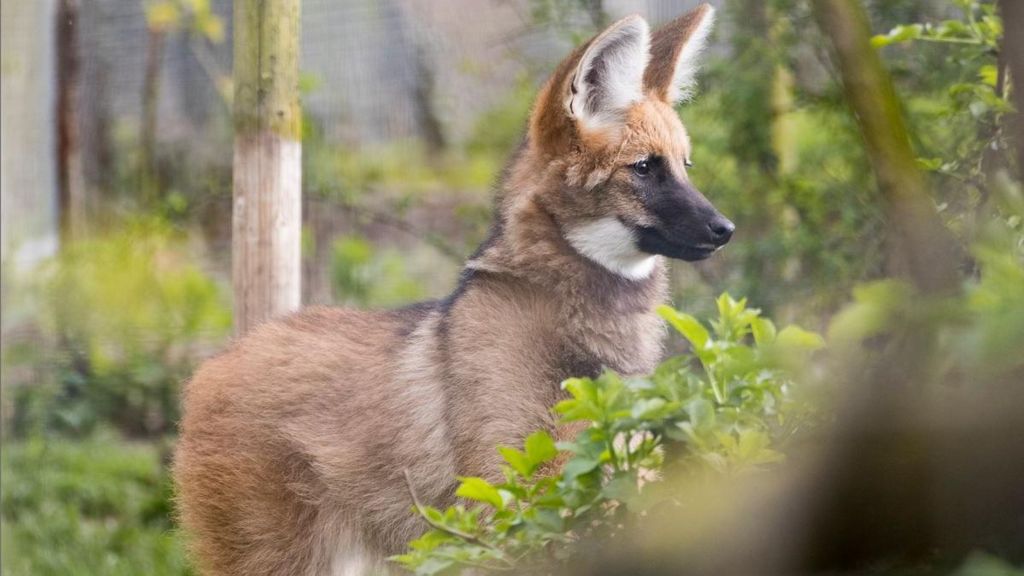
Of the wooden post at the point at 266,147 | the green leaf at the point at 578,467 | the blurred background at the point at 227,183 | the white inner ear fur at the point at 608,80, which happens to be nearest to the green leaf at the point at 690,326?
the green leaf at the point at 578,467

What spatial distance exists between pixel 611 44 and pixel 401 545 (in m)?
1.36

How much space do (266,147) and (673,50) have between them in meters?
1.23

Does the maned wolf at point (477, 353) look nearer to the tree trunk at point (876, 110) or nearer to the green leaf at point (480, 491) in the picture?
the green leaf at point (480, 491)

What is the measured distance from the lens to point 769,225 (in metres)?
5.40

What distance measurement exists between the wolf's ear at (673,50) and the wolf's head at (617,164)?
93 millimetres

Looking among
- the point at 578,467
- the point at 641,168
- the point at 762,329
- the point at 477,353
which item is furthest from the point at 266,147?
the point at 578,467

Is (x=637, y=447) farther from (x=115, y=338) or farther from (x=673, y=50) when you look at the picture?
(x=115, y=338)

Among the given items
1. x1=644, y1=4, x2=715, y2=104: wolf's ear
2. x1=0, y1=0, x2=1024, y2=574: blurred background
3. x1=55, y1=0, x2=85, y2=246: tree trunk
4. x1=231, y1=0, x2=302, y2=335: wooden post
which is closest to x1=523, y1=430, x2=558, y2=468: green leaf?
x1=644, y1=4, x2=715, y2=104: wolf's ear

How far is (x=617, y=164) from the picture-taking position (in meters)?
2.80

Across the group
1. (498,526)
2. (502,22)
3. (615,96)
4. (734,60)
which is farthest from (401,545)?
(502,22)

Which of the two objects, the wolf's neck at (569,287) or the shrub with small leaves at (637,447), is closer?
the shrub with small leaves at (637,447)

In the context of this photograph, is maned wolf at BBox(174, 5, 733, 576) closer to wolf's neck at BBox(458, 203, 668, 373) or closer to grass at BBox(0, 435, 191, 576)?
wolf's neck at BBox(458, 203, 668, 373)

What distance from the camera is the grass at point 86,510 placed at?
15.1 ft

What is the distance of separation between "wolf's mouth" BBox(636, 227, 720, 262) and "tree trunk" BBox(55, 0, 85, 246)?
12.8ft
